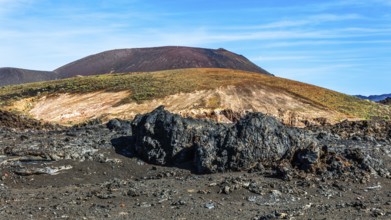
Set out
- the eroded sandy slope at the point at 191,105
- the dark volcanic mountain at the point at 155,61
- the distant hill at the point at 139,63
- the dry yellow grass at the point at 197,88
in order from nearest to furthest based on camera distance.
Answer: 1. the eroded sandy slope at the point at 191,105
2. the dry yellow grass at the point at 197,88
3. the dark volcanic mountain at the point at 155,61
4. the distant hill at the point at 139,63

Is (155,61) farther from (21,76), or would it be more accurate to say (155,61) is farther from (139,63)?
(21,76)

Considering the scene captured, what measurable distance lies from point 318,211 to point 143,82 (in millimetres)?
35662

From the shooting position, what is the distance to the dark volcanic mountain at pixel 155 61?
85.1m

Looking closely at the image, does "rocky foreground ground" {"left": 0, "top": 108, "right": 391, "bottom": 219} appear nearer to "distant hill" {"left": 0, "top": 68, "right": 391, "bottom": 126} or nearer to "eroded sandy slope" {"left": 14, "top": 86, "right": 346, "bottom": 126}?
"eroded sandy slope" {"left": 14, "top": 86, "right": 346, "bottom": 126}

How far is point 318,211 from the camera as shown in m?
14.0

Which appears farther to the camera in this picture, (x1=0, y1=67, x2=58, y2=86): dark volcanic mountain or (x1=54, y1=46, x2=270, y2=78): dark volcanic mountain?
(x1=0, y1=67, x2=58, y2=86): dark volcanic mountain

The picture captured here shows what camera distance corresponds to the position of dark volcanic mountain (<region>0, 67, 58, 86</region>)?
310 feet

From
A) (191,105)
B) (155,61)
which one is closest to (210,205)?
(191,105)

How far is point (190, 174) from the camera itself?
19.1m

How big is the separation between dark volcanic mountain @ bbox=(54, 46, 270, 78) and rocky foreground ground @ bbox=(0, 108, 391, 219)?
200 ft

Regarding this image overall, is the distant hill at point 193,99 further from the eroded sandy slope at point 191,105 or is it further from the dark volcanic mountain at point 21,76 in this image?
the dark volcanic mountain at point 21,76

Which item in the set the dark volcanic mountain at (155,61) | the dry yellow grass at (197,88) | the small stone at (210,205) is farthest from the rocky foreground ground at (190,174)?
the dark volcanic mountain at (155,61)

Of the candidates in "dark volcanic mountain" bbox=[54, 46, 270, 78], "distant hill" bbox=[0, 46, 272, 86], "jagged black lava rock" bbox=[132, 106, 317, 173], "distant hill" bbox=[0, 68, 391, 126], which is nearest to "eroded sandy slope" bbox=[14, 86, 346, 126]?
"distant hill" bbox=[0, 68, 391, 126]

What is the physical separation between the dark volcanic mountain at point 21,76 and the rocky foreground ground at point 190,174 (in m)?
73.9
